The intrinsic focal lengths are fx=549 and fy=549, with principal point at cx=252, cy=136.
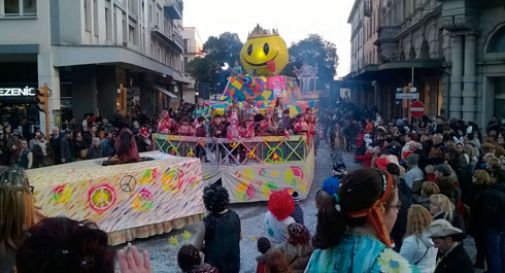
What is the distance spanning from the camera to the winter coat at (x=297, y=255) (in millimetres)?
4398

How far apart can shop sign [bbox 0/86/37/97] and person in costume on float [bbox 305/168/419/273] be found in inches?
866

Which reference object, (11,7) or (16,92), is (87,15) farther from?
(16,92)

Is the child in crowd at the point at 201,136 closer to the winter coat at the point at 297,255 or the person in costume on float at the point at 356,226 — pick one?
the winter coat at the point at 297,255

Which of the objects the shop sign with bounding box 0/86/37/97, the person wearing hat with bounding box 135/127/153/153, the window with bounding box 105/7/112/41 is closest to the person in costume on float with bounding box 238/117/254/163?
the person wearing hat with bounding box 135/127/153/153

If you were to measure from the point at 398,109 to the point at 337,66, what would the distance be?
3026 centimetres

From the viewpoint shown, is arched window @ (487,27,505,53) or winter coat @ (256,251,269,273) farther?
arched window @ (487,27,505,53)

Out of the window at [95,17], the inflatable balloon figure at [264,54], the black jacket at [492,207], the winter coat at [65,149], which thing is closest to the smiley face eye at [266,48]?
the inflatable balloon figure at [264,54]

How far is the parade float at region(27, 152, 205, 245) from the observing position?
8.16m


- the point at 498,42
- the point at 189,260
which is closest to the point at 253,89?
the point at 498,42

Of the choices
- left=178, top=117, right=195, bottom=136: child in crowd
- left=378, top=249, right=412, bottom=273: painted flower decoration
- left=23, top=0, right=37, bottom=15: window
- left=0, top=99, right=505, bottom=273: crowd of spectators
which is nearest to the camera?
left=0, top=99, right=505, bottom=273: crowd of spectators

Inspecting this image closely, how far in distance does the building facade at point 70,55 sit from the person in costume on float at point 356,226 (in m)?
18.8

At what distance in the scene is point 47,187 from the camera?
7996 mm

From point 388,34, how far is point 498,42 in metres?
18.4

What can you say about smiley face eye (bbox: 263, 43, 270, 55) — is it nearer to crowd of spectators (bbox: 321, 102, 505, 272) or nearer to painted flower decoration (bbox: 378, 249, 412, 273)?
crowd of spectators (bbox: 321, 102, 505, 272)
